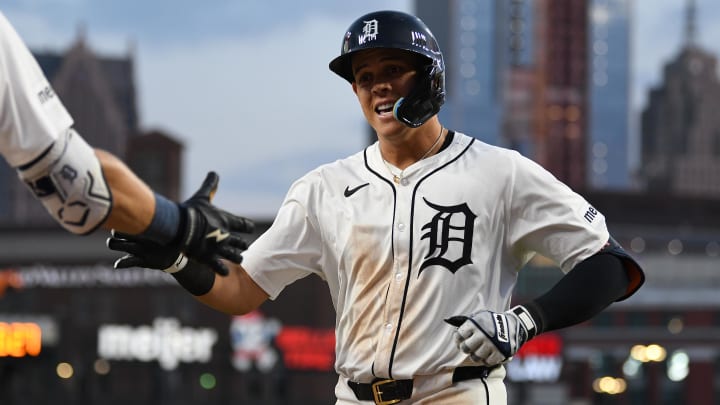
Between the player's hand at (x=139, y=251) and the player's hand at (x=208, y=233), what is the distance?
0.16 metres

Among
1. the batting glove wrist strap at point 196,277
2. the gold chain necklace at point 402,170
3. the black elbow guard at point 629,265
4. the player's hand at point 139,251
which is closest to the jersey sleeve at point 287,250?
the batting glove wrist strap at point 196,277

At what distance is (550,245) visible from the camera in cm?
499

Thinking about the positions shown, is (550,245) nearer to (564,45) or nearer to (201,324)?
(201,324)

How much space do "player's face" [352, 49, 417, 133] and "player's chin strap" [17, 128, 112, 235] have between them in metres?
1.55

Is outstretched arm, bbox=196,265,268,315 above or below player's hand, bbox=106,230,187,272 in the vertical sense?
below

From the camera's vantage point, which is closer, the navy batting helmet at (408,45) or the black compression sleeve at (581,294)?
the black compression sleeve at (581,294)

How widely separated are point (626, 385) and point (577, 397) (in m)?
4.92

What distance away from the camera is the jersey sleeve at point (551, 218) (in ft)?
16.2

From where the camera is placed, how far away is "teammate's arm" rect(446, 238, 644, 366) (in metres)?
4.61

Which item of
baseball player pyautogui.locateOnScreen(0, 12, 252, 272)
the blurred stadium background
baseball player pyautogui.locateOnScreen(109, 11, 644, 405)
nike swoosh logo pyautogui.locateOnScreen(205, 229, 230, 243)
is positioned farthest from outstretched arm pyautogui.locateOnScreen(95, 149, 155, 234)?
the blurred stadium background

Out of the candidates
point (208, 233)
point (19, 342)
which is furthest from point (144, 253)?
point (19, 342)

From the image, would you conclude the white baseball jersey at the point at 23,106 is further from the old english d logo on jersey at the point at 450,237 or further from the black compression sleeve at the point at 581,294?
the black compression sleeve at the point at 581,294

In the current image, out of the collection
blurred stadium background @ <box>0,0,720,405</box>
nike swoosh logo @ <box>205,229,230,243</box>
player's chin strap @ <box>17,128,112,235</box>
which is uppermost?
player's chin strap @ <box>17,128,112,235</box>

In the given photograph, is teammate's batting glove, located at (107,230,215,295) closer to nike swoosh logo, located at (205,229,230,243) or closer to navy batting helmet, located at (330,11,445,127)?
nike swoosh logo, located at (205,229,230,243)
